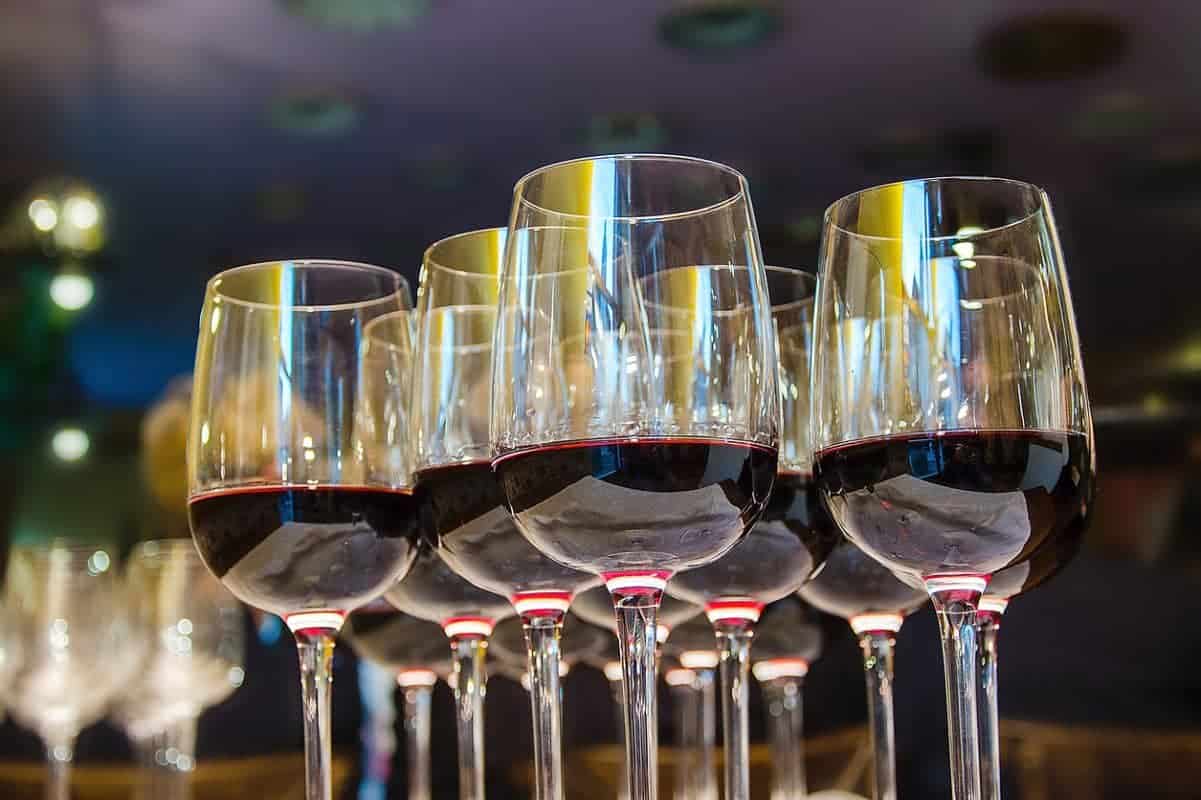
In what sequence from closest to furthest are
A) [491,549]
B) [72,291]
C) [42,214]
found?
[491,549], [42,214], [72,291]

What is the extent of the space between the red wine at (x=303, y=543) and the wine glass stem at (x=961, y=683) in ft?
0.82

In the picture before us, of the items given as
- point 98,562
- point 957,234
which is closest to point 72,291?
point 98,562

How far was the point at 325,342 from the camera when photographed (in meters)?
0.65

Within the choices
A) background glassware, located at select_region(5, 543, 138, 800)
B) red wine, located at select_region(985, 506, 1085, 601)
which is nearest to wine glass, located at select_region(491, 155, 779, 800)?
red wine, located at select_region(985, 506, 1085, 601)

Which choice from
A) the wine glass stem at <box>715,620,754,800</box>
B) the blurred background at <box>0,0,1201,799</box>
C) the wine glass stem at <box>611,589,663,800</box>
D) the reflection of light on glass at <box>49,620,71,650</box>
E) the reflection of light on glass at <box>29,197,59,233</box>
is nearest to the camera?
the wine glass stem at <box>611,589,663,800</box>

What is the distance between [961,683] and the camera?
0.49 metres

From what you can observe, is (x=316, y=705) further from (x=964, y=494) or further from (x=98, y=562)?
(x=98, y=562)

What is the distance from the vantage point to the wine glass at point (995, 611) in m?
0.50

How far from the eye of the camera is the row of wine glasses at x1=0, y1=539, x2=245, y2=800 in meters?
1.27

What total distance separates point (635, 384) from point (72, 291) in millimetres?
3101

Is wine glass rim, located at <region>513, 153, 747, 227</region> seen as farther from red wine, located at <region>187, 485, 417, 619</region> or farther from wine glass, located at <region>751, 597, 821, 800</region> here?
wine glass, located at <region>751, 597, 821, 800</region>

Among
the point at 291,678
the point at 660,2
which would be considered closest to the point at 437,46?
the point at 660,2

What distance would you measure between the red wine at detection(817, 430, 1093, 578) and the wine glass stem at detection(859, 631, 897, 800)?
155mm

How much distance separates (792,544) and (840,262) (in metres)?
0.14
